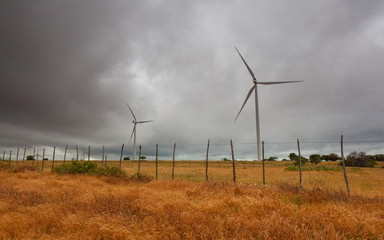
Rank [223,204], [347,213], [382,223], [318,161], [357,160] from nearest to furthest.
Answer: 1. [382,223]
2. [347,213]
3. [223,204]
4. [357,160]
5. [318,161]

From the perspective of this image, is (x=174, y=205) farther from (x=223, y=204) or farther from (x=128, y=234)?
(x=128, y=234)

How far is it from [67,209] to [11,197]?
352cm

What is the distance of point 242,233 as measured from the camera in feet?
15.7

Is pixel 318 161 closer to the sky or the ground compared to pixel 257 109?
closer to the ground

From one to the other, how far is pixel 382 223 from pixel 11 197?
1235 cm

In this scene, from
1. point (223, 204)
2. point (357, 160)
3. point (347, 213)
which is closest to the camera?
point (347, 213)

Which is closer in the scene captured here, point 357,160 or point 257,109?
point 257,109

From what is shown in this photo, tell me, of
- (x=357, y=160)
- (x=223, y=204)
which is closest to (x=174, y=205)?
(x=223, y=204)

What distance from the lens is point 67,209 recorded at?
709cm

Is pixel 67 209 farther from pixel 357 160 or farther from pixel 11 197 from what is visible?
pixel 357 160

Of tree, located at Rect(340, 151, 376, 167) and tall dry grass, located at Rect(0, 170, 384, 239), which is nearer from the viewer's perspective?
tall dry grass, located at Rect(0, 170, 384, 239)

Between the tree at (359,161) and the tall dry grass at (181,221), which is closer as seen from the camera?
the tall dry grass at (181,221)

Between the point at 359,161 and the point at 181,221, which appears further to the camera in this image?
the point at 359,161

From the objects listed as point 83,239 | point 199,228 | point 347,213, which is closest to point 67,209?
point 83,239
